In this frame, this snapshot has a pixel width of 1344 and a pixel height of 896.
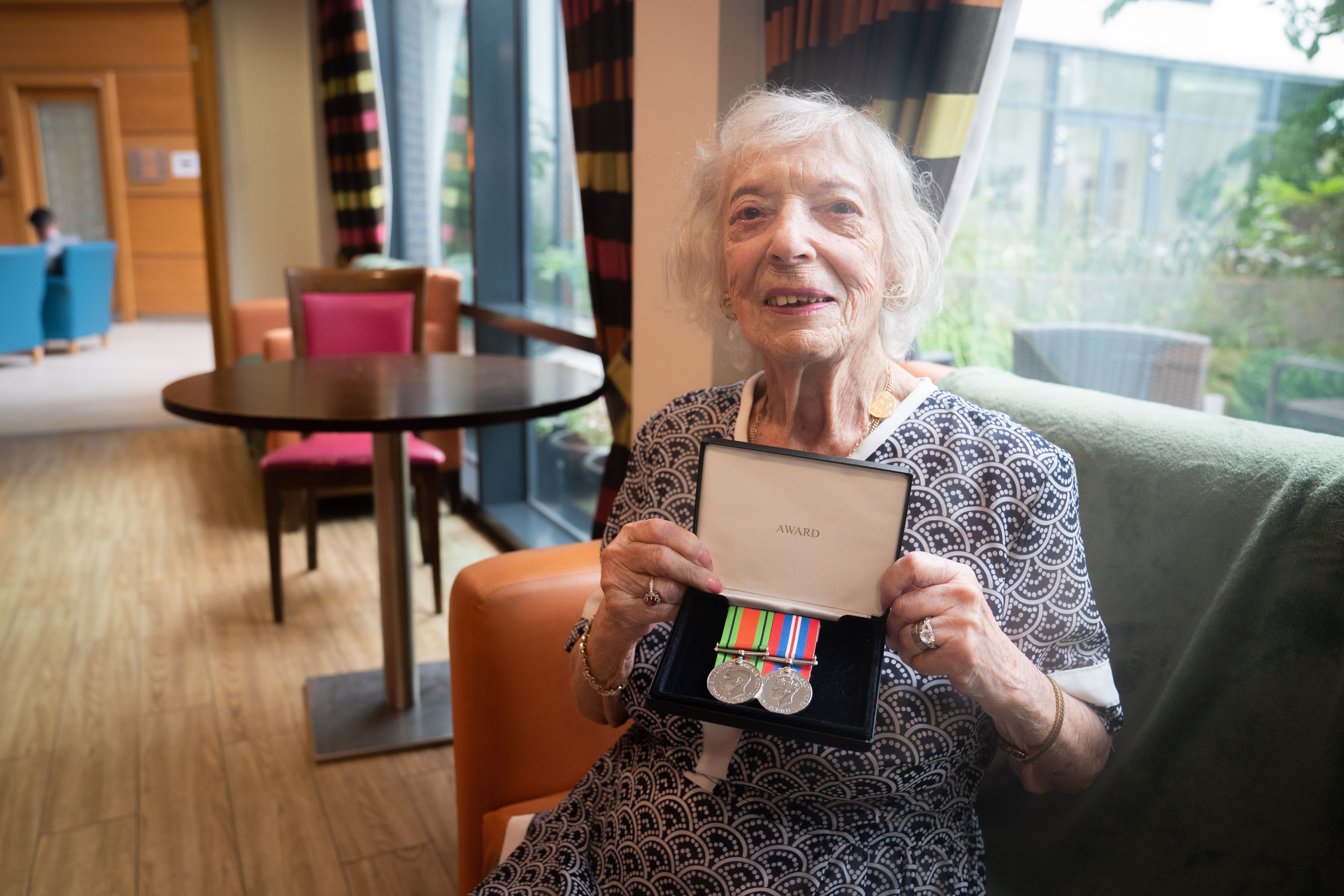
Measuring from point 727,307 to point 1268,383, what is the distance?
83 centimetres

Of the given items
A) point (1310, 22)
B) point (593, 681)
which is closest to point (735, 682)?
point (593, 681)

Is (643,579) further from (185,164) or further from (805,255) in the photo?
(185,164)

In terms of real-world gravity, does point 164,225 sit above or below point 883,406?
above

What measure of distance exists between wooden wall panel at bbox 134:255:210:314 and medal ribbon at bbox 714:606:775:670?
11888mm

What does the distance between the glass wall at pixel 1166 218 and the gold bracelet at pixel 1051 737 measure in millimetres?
678

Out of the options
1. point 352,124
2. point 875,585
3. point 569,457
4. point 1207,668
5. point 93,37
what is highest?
point 93,37

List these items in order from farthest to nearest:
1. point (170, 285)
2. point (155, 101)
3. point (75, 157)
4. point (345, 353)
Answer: point (170, 285)
point (75, 157)
point (155, 101)
point (345, 353)

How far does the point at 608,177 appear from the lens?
2.45m

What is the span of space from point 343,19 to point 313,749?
13.7 feet

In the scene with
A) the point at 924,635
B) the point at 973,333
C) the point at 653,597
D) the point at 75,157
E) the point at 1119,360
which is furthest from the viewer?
the point at 75,157

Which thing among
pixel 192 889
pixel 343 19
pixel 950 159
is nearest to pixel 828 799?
pixel 950 159

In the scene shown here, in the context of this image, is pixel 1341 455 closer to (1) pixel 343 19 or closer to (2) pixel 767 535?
(2) pixel 767 535

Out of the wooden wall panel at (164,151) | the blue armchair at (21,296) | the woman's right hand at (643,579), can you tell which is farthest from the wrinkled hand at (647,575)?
the wooden wall panel at (164,151)

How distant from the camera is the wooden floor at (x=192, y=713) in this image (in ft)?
6.18
